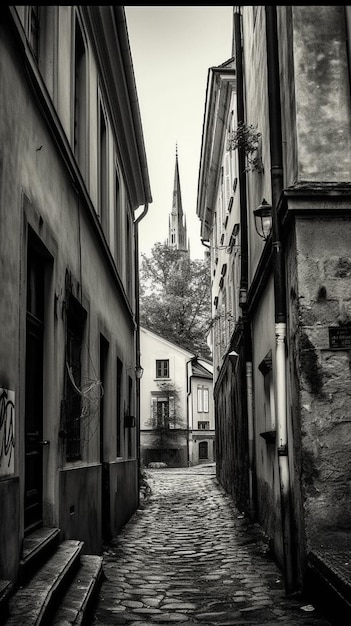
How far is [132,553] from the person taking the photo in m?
9.59

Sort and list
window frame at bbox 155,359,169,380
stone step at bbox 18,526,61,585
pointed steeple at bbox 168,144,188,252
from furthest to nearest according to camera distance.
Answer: pointed steeple at bbox 168,144,188,252 → window frame at bbox 155,359,169,380 → stone step at bbox 18,526,61,585

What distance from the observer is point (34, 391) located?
6453 mm

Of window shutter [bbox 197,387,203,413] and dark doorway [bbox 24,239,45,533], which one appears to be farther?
window shutter [bbox 197,387,203,413]

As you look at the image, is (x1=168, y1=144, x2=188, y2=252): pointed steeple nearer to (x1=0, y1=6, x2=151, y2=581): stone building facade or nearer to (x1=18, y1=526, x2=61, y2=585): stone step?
(x1=0, y1=6, x2=151, y2=581): stone building facade

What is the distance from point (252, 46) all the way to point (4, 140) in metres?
7.13

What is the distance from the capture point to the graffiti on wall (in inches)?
182

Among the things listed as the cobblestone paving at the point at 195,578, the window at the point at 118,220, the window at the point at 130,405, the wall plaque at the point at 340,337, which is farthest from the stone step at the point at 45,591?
the window at the point at 130,405

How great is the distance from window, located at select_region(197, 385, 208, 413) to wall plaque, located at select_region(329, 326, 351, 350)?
41710 millimetres

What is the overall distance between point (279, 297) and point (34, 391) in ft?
8.03

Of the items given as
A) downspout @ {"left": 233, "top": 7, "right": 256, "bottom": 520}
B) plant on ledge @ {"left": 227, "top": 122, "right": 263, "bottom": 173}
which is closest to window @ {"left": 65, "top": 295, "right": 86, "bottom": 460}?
plant on ledge @ {"left": 227, "top": 122, "right": 263, "bottom": 173}

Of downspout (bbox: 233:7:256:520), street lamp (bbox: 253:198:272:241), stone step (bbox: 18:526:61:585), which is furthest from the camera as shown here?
downspout (bbox: 233:7:256:520)

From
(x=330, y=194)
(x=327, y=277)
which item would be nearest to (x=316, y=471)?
(x=327, y=277)

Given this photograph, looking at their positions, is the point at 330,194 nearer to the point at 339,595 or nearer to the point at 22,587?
the point at 339,595

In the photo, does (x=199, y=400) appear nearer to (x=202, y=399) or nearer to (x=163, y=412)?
(x=202, y=399)
